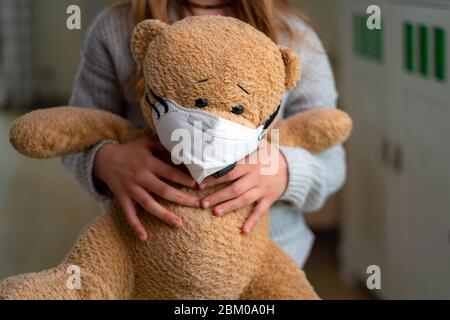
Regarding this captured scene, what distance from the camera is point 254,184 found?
0.71m

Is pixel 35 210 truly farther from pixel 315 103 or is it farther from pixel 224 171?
pixel 224 171

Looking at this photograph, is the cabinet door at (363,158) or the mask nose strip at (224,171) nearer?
the mask nose strip at (224,171)

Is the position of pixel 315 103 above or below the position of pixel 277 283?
above

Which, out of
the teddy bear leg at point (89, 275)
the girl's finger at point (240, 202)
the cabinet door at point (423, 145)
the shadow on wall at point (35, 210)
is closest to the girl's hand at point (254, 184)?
the girl's finger at point (240, 202)

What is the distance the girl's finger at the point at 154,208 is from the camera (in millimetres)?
655

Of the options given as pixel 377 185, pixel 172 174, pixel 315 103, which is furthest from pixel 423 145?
pixel 172 174

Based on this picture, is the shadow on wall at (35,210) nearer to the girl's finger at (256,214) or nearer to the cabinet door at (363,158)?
the cabinet door at (363,158)

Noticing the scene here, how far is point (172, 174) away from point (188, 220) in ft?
0.17

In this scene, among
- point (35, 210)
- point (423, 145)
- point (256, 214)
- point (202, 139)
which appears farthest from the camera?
point (35, 210)

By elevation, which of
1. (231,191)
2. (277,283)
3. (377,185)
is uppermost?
(231,191)

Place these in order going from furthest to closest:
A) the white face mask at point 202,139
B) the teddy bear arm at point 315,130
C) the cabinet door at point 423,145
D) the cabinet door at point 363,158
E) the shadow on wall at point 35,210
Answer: the shadow on wall at point 35,210
the cabinet door at point 363,158
the cabinet door at point 423,145
the teddy bear arm at point 315,130
the white face mask at point 202,139

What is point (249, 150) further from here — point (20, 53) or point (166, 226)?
point (20, 53)

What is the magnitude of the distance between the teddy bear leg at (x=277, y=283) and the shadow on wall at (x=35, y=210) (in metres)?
0.83

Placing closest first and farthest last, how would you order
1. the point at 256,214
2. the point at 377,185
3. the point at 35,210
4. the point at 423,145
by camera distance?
the point at 256,214 < the point at 423,145 < the point at 377,185 < the point at 35,210
